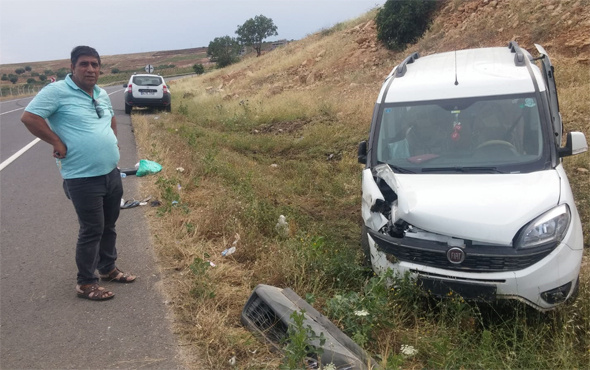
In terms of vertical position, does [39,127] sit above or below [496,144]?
above

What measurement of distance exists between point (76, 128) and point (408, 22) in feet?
63.7

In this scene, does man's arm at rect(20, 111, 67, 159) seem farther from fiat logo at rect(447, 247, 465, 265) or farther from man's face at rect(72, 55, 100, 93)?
fiat logo at rect(447, 247, 465, 265)

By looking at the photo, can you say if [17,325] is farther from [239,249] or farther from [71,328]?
[239,249]

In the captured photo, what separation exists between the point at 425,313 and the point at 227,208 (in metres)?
2.86

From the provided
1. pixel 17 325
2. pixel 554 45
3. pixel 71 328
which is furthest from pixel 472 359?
pixel 554 45

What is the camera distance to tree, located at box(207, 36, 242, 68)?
57125 millimetres

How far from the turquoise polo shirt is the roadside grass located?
118 cm

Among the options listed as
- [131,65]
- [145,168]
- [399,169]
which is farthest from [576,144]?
[131,65]

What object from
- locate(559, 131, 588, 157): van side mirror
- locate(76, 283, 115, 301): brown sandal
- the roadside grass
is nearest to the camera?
the roadside grass

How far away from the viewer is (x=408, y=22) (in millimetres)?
21312

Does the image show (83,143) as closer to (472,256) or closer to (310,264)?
(310,264)

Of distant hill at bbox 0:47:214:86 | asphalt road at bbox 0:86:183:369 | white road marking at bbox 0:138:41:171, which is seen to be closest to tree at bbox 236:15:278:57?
distant hill at bbox 0:47:214:86

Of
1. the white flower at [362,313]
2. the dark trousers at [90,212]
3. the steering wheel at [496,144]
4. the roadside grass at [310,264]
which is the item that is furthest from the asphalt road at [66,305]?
the steering wheel at [496,144]

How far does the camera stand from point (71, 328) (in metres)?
3.82
